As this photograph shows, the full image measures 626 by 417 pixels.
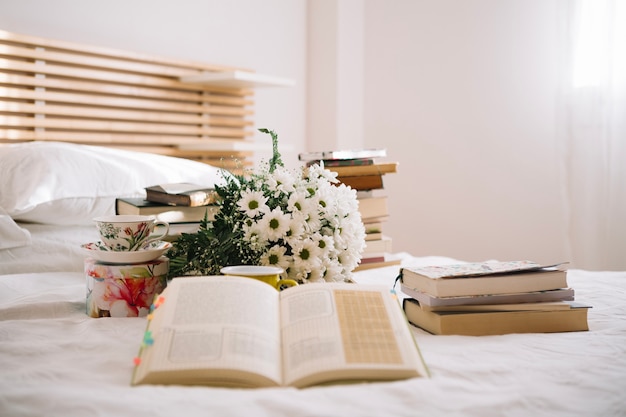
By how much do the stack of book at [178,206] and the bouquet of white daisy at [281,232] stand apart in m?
0.09

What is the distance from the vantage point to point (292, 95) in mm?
3553

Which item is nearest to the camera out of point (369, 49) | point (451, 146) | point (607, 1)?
point (607, 1)

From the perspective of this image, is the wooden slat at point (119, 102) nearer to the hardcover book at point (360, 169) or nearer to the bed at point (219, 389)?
the bed at point (219, 389)

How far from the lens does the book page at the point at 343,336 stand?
2.93 ft

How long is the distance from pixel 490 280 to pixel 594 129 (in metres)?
1.95

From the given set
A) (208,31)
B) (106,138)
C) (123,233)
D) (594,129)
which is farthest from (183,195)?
(594,129)

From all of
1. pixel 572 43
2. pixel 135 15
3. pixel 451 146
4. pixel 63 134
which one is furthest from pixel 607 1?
pixel 63 134

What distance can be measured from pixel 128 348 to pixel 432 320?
21.3 inches

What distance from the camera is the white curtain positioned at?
279cm

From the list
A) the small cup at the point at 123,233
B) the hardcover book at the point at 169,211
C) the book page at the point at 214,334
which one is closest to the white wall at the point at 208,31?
the hardcover book at the point at 169,211

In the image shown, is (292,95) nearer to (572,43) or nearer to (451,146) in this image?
(451,146)

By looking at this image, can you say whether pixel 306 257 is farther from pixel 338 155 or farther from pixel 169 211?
pixel 338 155

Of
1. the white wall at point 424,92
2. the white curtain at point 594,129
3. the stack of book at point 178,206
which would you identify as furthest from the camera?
the white wall at point 424,92

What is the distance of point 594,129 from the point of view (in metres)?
2.88
